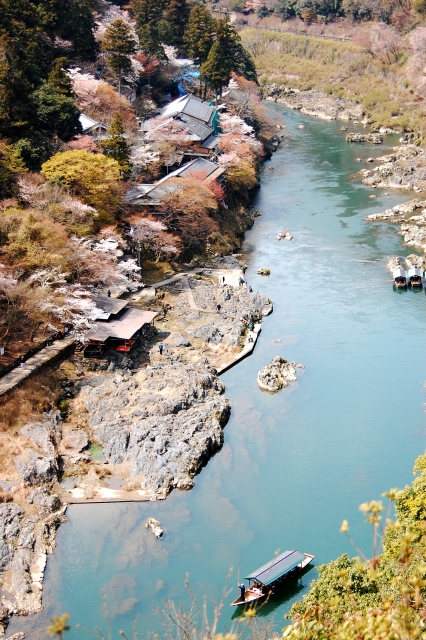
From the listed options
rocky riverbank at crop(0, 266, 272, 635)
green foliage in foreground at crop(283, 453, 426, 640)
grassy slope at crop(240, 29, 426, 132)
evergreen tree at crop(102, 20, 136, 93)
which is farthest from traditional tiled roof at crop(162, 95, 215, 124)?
green foliage in foreground at crop(283, 453, 426, 640)

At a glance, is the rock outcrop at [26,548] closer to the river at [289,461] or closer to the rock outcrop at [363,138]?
the river at [289,461]

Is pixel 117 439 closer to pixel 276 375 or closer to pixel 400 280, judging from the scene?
pixel 276 375

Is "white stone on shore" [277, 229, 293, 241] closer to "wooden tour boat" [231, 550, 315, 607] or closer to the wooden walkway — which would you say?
the wooden walkway

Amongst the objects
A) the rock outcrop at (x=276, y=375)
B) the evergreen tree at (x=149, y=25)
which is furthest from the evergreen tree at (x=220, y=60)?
the rock outcrop at (x=276, y=375)

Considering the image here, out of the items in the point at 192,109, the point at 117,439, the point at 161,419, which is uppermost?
the point at 192,109

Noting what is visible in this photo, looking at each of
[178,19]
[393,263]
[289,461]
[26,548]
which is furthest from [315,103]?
[26,548]
